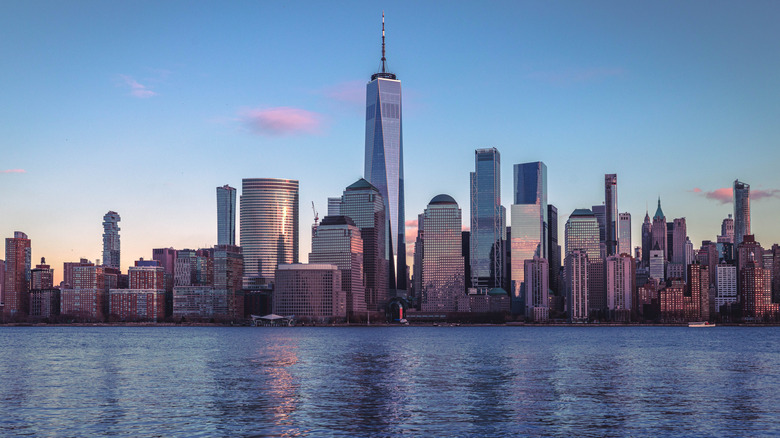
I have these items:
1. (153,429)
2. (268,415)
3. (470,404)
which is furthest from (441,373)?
(153,429)

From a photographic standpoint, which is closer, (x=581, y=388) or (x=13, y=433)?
(x=13, y=433)

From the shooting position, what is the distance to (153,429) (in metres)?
58.9

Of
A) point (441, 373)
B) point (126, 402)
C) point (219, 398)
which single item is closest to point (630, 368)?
point (441, 373)

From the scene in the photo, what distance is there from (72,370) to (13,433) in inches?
2031

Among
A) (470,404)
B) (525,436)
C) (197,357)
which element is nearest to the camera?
(525,436)

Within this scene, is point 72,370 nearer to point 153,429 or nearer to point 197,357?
point 197,357

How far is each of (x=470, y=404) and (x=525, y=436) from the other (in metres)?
15.5

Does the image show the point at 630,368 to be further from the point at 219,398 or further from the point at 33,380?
the point at 33,380

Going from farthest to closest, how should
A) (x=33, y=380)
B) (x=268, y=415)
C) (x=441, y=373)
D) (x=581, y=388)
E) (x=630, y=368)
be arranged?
(x=630, y=368) → (x=441, y=373) → (x=33, y=380) → (x=581, y=388) → (x=268, y=415)

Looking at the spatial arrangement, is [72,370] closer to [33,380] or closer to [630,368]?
[33,380]

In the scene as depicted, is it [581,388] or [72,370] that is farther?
[72,370]

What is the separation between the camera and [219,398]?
249 feet

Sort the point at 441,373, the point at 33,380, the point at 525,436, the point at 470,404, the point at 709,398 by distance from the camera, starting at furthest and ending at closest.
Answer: the point at 441,373 → the point at 33,380 → the point at 709,398 → the point at 470,404 → the point at 525,436

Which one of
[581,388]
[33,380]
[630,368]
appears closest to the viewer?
[581,388]
